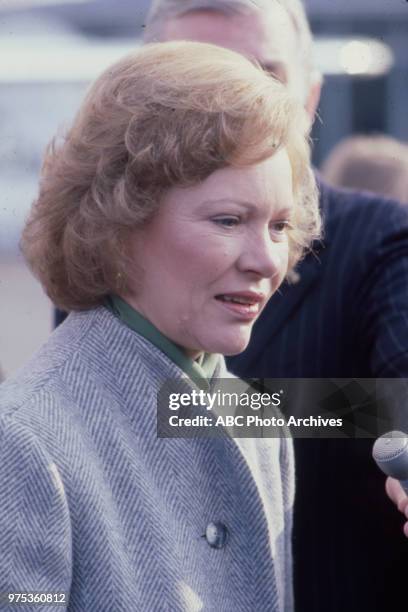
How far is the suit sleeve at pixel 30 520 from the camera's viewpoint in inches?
48.4

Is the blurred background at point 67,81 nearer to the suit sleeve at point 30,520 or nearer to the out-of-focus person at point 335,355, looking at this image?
the out-of-focus person at point 335,355

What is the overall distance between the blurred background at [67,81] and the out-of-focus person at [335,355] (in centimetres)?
23

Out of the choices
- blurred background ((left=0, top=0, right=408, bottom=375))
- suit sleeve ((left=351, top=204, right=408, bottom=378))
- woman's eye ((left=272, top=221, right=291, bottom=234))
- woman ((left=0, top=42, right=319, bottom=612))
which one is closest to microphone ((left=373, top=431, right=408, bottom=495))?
woman ((left=0, top=42, right=319, bottom=612))

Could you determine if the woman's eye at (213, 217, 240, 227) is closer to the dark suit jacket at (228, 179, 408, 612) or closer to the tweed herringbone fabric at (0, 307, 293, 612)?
the tweed herringbone fabric at (0, 307, 293, 612)

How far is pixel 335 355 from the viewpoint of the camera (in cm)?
191

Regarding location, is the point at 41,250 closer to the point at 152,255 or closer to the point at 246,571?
the point at 152,255

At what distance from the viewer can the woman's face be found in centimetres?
138

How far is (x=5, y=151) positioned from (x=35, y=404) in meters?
0.81

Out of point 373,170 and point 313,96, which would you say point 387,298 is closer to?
point 313,96

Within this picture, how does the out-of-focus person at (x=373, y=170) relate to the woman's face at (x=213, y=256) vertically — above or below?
above

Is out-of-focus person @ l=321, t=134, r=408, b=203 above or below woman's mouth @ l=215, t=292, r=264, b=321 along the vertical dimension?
above

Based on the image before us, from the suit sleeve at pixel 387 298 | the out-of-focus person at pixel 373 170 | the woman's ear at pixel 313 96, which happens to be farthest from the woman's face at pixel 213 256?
the out-of-focus person at pixel 373 170

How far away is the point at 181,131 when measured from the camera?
137cm

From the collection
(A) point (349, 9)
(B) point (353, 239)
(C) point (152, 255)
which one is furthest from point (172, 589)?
(A) point (349, 9)
